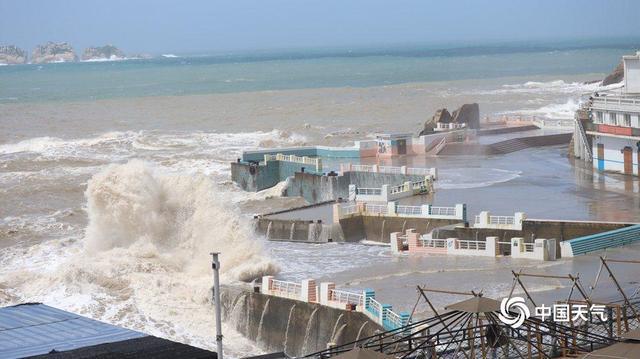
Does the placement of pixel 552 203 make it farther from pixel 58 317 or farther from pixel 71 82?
pixel 71 82

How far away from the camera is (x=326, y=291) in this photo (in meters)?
21.0

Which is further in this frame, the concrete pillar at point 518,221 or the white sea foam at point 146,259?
the concrete pillar at point 518,221

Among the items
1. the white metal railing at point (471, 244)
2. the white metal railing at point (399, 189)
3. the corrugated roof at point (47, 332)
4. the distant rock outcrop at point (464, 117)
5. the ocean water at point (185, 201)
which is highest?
the corrugated roof at point (47, 332)

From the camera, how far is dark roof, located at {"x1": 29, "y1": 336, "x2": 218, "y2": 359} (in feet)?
45.6

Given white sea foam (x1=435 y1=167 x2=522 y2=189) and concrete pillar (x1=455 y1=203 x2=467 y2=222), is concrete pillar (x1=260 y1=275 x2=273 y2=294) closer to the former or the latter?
concrete pillar (x1=455 y1=203 x2=467 y2=222)

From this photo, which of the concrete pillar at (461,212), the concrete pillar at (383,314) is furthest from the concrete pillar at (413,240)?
the concrete pillar at (383,314)

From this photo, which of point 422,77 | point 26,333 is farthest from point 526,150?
point 422,77

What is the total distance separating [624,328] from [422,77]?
117 meters

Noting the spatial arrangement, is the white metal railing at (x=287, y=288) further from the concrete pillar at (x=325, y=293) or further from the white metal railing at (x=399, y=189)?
the white metal railing at (x=399, y=189)

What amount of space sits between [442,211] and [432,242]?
3.03 meters

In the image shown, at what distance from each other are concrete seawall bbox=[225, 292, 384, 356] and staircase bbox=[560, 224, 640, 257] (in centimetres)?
622

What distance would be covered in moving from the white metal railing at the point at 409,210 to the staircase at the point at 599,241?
208 inches

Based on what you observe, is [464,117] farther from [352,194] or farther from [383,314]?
[383,314]

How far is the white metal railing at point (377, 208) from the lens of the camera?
30.4m
